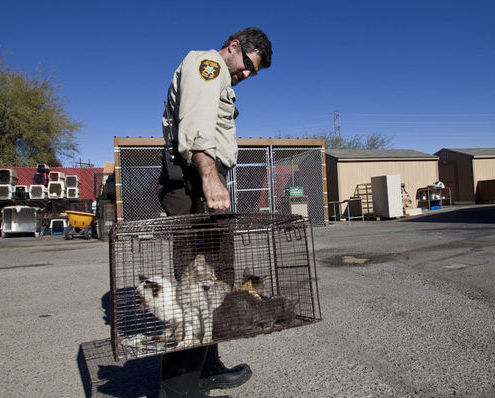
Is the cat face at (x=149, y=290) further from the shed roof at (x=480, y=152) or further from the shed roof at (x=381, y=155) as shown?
the shed roof at (x=480, y=152)

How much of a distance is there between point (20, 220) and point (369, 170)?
17.2 metres

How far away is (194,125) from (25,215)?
55.7ft

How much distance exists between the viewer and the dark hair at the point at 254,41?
7.08 feet

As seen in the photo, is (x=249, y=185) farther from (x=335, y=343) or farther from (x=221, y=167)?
(x=221, y=167)

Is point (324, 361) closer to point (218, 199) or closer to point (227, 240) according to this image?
point (227, 240)

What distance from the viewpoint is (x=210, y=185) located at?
1765 mm

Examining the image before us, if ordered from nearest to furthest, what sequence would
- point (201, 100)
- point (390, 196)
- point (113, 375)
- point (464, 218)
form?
point (201, 100) → point (113, 375) → point (464, 218) → point (390, 196)

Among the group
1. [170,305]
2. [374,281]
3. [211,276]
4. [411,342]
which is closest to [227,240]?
[211,276]

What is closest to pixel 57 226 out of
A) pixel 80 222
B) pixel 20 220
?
pixel 20 220

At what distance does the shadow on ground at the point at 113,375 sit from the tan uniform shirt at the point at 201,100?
1.49 m

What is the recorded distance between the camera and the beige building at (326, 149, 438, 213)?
64.7 feet

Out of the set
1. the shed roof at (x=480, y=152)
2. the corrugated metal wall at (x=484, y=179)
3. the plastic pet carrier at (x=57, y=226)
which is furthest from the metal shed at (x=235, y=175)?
the shed roof at (x=480, y=152)

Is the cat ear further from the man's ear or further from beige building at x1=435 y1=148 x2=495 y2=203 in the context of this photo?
beige building at x1=435 y1=148 x2=495 y2=203

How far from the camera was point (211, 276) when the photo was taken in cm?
179
